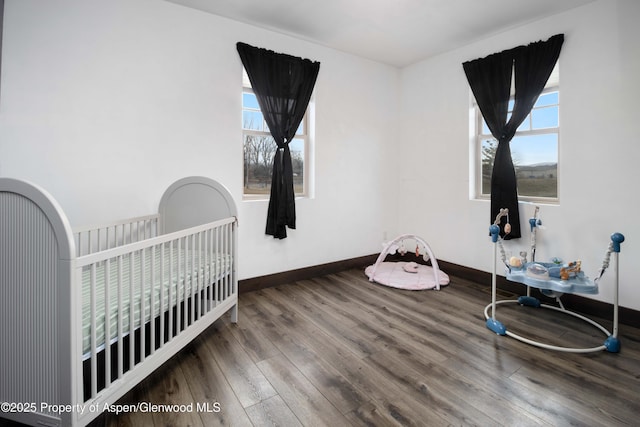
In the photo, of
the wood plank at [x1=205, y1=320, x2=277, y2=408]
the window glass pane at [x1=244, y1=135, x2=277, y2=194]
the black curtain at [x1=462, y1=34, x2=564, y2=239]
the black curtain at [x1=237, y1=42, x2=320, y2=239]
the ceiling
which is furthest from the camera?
the window glass pane at [x1=244, y1=135, x2=277, y2=194]

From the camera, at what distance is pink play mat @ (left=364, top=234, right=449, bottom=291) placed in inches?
118

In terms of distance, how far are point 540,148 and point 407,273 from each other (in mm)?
1704

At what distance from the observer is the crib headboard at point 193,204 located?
7.17ft

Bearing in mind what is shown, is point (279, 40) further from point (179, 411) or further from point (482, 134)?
point (179, 411)

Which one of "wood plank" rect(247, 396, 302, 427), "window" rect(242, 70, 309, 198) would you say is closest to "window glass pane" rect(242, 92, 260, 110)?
"window" rect(242, 70, 309, 198)

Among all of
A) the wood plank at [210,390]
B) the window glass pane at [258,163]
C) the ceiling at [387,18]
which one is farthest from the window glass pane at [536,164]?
the wood plank at [210,390]

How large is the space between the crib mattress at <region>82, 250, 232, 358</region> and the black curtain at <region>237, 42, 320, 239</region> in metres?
0.99

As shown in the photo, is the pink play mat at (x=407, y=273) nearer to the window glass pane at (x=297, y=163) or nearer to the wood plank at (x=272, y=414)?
the window glass pane at (x=297, y=163)

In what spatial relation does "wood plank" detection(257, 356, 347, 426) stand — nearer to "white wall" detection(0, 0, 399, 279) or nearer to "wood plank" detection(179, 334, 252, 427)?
"wood plank" detection(179, 334, 252, 427)

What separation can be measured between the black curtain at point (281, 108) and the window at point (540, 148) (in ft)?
6.57

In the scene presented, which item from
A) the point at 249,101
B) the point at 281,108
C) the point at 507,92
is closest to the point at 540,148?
the point at 507,92

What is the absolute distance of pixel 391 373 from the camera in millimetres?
1635

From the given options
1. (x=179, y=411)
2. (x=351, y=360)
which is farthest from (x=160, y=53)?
(x=351, y=360)

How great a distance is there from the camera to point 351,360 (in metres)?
1.76
